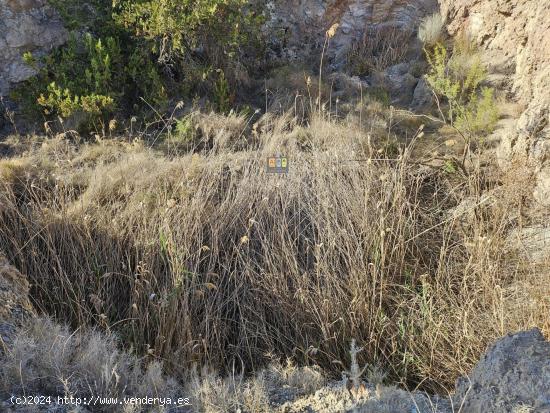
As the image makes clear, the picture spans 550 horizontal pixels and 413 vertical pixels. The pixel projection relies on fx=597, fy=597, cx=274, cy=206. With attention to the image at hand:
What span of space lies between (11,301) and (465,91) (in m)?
4.19

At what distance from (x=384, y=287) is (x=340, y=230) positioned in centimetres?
40

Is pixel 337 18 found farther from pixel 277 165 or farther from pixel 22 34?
pixel 277 165

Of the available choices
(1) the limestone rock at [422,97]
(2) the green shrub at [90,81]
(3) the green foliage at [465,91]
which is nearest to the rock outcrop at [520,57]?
(3) the green foliage at [465,91]

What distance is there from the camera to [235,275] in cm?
348

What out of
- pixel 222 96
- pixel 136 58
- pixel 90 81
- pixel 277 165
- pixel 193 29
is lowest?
pixel 277 165

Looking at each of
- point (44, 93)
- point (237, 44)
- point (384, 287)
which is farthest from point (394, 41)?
point (384, 287)

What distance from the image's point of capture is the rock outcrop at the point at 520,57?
4016 millimetres

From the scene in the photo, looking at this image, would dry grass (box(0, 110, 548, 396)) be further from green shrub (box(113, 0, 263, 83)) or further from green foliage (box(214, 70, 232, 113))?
green shrub (box(113, 0, 263, 83))

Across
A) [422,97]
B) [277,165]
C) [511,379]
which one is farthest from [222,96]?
[511,379]

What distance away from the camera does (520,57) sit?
201 inches

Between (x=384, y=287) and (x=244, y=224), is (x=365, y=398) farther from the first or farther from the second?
(x=244, y=224)

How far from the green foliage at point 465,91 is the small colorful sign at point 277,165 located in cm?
125

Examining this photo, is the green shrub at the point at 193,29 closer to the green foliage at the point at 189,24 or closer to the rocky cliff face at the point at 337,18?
the green foliage at the point at 189,24

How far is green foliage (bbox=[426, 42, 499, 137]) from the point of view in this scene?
4551mm
